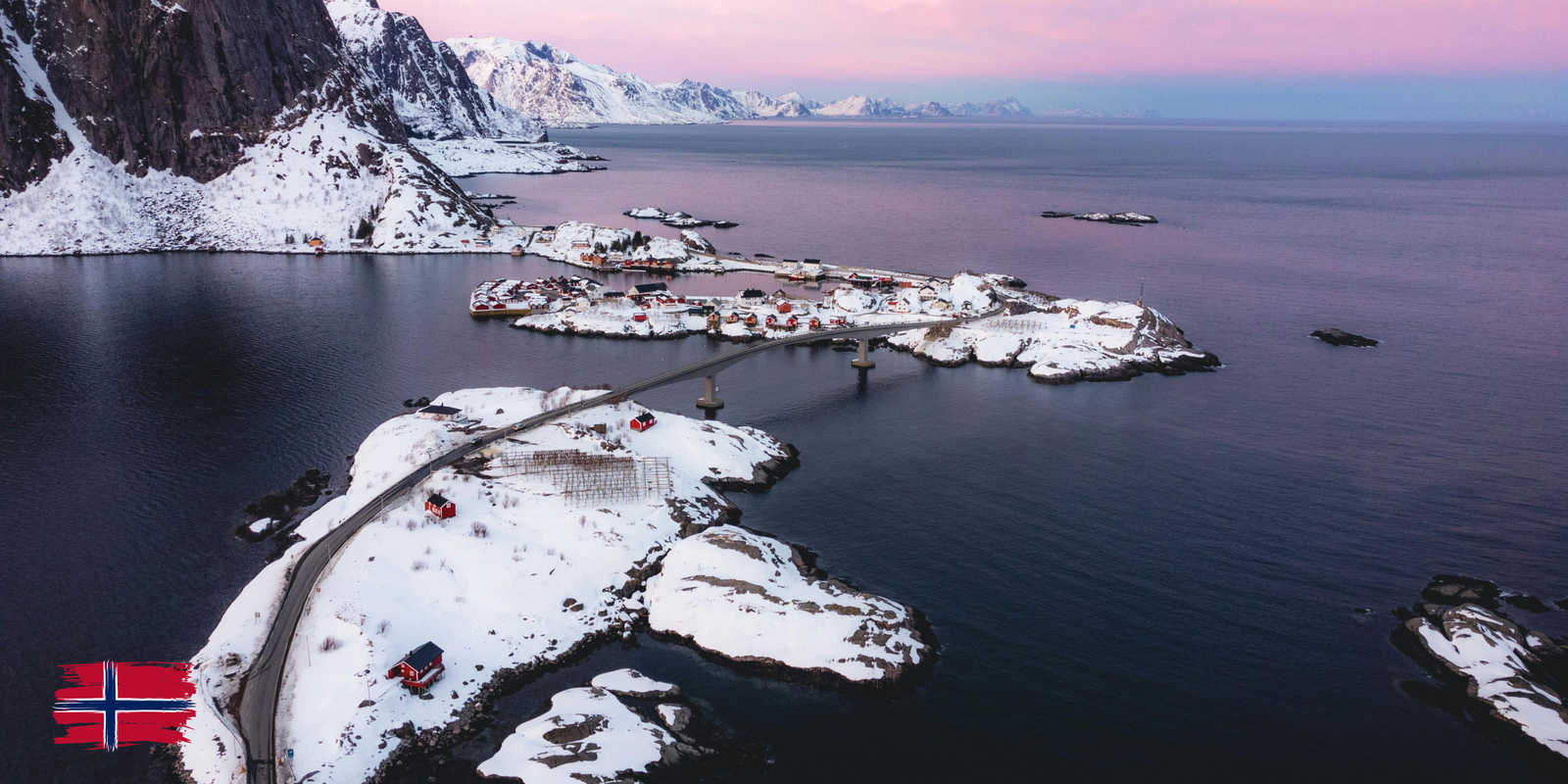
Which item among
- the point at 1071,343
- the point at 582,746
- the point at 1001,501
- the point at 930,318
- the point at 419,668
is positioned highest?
the point at 930,318

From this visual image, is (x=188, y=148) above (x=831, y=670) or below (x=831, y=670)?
above

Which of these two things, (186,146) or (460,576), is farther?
(186,146)

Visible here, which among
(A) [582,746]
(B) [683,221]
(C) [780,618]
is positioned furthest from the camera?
(B) [683,221]

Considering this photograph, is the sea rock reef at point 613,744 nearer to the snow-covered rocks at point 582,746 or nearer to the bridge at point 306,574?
the snow-covered rocks at point 582,746

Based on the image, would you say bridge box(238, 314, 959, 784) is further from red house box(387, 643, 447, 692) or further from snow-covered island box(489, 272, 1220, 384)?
snow-covered island box(489, 272, 1220, 384)

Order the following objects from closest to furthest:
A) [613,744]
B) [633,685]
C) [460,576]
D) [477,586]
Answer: [613,744], [633,685], [477,586], [460,576]

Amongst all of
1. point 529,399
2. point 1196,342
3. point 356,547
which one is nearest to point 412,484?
point 356,547

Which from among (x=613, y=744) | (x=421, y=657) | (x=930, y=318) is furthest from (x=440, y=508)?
(x=930, y=318)

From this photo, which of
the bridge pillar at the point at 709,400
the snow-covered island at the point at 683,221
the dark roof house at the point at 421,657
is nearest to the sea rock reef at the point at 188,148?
the snow-covered island at the point at 683,221

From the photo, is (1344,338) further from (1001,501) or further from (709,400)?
(709,400)
